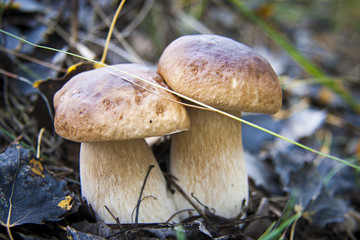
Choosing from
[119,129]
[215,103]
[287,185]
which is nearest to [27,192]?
[119,129]

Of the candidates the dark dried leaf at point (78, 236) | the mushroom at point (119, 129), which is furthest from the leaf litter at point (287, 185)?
the mushroom at point (119, 129)

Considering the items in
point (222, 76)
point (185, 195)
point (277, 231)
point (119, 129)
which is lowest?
point (185, 195)

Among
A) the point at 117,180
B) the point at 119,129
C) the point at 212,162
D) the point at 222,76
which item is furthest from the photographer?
the point at 212,162

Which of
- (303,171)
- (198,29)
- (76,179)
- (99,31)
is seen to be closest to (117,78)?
(76,179)

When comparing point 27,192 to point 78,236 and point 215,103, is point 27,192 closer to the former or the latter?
point 78,236

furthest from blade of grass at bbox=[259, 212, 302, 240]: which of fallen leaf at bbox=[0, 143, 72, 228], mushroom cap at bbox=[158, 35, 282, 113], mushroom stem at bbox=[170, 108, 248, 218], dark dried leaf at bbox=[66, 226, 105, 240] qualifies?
fallen leaf at bbox=[0, 143, 72, 228]

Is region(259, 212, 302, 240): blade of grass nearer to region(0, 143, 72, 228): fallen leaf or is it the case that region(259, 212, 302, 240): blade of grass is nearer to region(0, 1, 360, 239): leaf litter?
region(0, 1, 360, 239): leaf litter

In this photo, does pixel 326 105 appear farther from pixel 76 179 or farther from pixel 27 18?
pixel 27 18
